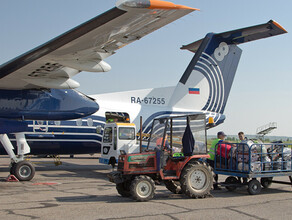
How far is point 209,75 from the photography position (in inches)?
648

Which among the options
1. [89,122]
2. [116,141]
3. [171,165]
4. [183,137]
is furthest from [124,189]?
[89,122]

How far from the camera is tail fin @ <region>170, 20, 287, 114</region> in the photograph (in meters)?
16.2

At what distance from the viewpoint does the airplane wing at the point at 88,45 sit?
591 centimetres

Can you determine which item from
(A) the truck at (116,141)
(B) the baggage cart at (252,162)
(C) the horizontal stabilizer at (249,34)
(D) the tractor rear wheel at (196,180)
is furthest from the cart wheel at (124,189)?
(C) the horizontal stabilizer at (249,34)

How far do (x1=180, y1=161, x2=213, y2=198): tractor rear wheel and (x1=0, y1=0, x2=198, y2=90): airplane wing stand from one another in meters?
3.20

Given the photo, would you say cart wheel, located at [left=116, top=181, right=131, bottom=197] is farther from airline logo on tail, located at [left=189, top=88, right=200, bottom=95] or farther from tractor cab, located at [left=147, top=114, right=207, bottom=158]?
airline logo on tail, located at [left=189, top=88, right=200, bottom=95]

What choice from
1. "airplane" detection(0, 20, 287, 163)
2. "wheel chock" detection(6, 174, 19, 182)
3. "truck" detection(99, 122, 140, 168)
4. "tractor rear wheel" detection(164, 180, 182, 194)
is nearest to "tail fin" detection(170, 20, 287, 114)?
"airplane" detection(0, 20, 287, 163)

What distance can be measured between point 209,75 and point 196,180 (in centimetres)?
923

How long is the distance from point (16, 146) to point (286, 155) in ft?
31.6

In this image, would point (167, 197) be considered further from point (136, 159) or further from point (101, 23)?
point (101, 23)

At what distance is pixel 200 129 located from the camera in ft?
27.8

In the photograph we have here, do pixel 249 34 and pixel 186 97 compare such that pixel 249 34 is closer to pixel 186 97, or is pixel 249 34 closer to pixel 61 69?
pixel 186 97

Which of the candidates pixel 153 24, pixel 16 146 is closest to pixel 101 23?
pixel 153 24

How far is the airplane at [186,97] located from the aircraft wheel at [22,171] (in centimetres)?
275
